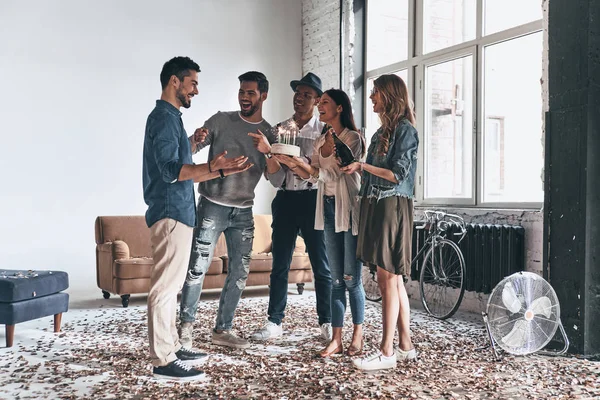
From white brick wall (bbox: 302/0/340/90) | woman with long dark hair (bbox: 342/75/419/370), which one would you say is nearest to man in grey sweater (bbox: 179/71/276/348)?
woman with long dark hair (bbox: 342/75/419/370)

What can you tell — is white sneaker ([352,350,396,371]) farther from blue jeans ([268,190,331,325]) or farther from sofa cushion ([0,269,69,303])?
sofa cushion ([0,269,69,303])

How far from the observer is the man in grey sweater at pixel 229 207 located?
11.2 ft

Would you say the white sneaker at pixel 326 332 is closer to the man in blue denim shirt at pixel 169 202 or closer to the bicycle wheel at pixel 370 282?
the man in blue denim shirt at pixel 169 202

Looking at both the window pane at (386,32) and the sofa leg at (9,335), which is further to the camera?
the window pane at (386,32)

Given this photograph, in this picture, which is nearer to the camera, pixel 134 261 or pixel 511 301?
pixel 511 301

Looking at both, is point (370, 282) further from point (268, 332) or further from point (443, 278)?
point (268, 332)

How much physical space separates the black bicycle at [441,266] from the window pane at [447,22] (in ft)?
5.75

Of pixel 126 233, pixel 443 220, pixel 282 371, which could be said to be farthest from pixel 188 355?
pixel 126 233

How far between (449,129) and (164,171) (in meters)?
3.73


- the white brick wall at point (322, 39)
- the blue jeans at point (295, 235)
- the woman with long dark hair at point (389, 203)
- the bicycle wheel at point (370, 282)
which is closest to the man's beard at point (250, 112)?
the blue jeans at point (295, 235)

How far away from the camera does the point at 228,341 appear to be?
12.1 ft

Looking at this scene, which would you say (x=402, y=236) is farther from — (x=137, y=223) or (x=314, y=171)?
(x=137, y=223)

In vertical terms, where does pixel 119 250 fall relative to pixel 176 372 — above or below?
above

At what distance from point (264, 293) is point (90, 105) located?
2805 millimetres
